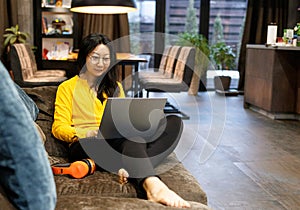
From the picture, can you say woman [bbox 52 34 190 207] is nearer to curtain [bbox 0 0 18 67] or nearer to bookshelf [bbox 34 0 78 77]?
curtain [bbox 0 0 18 67]

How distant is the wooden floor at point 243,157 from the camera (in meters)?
2.90

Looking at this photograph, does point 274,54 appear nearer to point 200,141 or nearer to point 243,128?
point 243,128

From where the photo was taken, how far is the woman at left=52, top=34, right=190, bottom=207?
2.27 metres

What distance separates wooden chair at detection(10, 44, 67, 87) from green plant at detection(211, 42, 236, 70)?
129 inches

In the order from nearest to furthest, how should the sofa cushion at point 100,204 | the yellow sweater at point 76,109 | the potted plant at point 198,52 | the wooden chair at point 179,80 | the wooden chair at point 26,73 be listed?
the sofa cushion at point 100,204 < the yellow sweater at point 76,109 < the wooden chair at point 26,73 < the wooden chair at point 179,80 < the potted plant at point 198,52

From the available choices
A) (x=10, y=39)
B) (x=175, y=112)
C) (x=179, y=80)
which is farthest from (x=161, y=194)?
(x=10, y=39)

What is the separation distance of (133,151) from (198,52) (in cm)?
613

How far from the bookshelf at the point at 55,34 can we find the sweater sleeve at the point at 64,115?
4107 mm

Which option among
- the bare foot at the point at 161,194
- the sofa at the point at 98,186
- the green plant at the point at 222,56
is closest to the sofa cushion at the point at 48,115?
the sofa at the point at 98,186

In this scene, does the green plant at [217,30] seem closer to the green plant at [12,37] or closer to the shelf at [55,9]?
the shelf at [55,9]

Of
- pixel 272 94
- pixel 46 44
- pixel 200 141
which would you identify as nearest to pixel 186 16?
pixel 46 44

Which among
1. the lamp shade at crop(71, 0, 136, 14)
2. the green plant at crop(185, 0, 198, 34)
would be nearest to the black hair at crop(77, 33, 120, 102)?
the lamp shade at crop(71, 0, 136, 14)

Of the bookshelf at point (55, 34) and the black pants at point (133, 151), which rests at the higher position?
the bookshelf at point (55, 34)

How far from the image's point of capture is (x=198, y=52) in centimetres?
800
